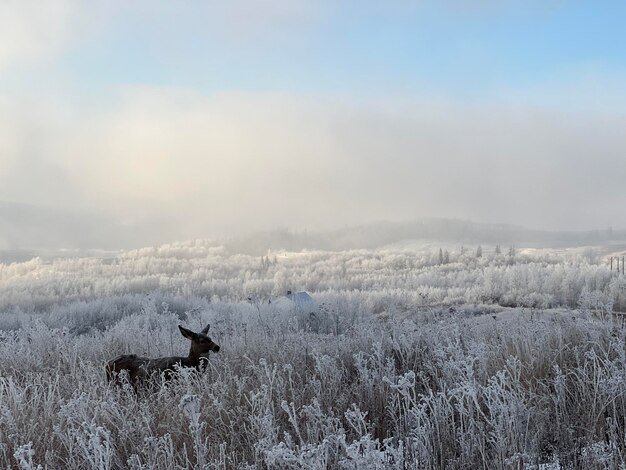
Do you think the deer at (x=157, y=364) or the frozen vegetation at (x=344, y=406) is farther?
the deer at (x=157, y=364)

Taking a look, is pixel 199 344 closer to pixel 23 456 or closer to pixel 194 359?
pixel 194 359

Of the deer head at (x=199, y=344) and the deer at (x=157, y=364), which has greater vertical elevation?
the deer head at (x=199, y=344)

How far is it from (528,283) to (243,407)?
27911mm

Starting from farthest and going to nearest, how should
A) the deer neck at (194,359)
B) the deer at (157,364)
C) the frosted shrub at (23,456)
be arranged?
the deer neck at (194,359), the deer at (157,364), the frosted shrub at (23,456)

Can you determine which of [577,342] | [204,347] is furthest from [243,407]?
[577,342]

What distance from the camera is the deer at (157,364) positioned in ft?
19.4

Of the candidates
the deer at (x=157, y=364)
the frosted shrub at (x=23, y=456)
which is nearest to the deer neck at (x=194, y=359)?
the deer at (x=157, y=364)

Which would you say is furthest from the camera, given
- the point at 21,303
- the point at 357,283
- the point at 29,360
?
the point at 357,283

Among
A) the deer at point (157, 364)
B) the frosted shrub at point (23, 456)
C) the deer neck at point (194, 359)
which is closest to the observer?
the frosted shrub at point (23, 456)

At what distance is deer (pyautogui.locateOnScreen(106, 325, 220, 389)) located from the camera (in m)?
5.91

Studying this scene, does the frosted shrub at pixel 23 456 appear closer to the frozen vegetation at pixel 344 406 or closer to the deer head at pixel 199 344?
the frozen vegetation at pixel 344 406

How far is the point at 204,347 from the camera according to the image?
20.4ft

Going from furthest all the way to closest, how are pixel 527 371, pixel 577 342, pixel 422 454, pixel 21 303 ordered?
1. pixel 21 303
2. pixel 577 342
3. pixel 527 371
4. pixel 422 454

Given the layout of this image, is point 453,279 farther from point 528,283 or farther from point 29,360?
point 29,360
